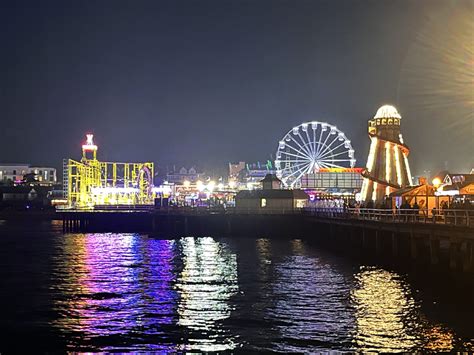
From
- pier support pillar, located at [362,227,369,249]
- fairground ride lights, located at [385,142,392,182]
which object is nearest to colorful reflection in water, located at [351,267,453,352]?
pier support pillar, located at [362,227,369,249]

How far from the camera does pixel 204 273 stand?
41.8m

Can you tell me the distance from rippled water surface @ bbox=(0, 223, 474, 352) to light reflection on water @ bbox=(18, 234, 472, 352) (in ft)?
0.16

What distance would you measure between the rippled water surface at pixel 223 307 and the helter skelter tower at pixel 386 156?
18906 mm

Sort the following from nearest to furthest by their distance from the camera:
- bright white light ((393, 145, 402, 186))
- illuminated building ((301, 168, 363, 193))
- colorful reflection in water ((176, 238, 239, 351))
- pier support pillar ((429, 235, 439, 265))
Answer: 1. colorful reflection in water ((176, 238, 239, 351))
2. pier support pillar ((429, 235, 439, 265))
3. bright white light ((393, 145, 402, 186))
4. illuminated building ((301, 168, 363, 193))

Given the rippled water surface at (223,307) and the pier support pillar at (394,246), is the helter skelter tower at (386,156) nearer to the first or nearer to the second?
the rippled water surface at (223,307)

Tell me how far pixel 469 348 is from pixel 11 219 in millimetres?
143458

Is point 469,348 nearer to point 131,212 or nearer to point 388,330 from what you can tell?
point 388,330

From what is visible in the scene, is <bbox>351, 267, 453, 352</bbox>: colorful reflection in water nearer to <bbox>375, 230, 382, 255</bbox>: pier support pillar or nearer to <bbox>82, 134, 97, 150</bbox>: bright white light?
<bbox>375, 230, 382, 255</bbox>: pier support pillar

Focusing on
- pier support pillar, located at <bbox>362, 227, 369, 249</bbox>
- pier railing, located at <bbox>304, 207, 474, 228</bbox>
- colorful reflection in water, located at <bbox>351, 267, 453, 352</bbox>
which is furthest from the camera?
pier support pillar, located at <bbox>362, 227, 369, 249</bbox>

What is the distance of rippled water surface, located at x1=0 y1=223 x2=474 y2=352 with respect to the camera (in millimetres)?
23141

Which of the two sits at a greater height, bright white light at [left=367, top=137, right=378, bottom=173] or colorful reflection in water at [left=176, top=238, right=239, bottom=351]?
bright white light at [left=367, top=137, right=378, bottom=173]

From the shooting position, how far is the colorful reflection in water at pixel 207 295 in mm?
23375

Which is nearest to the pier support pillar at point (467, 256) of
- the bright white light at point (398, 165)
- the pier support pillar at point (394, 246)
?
the pier support pillar at point (394, 246)

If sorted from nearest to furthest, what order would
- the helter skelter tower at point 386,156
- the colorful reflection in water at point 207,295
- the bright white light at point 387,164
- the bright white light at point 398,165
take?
the colorful reflection in water at point 207,295 < the bright white light at point 398,165 < the helter skelter tower at point 386,156 < the bright white light at point 387,164
